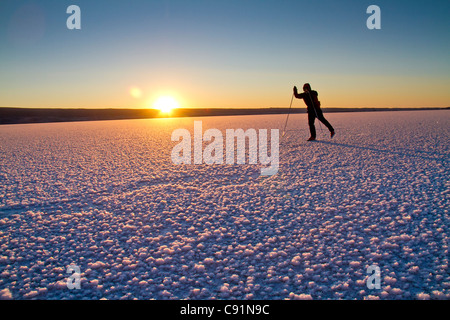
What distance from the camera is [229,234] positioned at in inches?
91.7

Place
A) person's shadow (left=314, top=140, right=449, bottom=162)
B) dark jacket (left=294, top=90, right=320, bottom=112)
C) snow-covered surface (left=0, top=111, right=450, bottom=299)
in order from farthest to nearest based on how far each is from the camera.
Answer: dark jacket (left=294, top=90, right=320, bottom=112)
person's shadow (left=314, top=140, right=449, bottom=162)
snow-covered surface (left=0, top=111, right=450, bottom=299)

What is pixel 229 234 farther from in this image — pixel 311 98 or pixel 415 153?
pixel 311 98

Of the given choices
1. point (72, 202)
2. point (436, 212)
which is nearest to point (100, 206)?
point (72, 202)

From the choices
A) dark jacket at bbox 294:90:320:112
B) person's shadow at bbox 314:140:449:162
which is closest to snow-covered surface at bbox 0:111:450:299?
person's shadow at bbox 314:140:449:162

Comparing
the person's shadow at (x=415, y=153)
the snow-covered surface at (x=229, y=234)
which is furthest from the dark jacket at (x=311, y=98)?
the snow-covered surface at (x=229, y=234)

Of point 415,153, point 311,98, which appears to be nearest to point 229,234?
point 415,153

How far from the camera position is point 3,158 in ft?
21.0

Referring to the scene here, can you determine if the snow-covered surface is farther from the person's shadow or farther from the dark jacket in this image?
the dark jacket

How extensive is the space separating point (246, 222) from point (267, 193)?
927 mm

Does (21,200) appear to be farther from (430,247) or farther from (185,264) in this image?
(430,247)

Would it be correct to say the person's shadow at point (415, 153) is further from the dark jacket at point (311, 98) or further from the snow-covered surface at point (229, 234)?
the dark jacket at point (311, 98)

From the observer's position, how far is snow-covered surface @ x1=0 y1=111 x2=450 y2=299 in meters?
1.66

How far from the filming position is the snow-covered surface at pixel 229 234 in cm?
166
